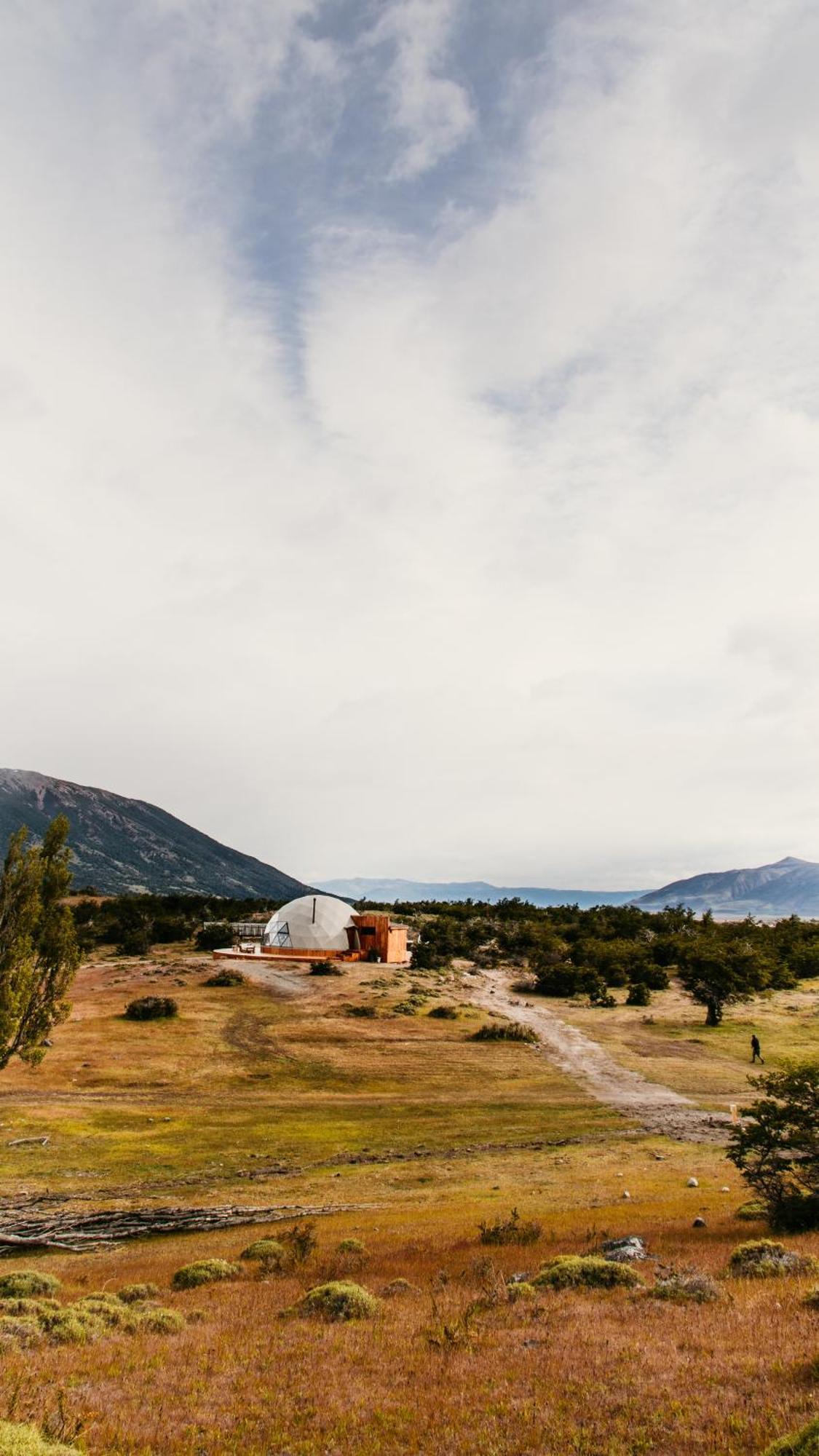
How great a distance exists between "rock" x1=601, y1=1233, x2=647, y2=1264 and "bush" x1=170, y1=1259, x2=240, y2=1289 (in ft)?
30.2

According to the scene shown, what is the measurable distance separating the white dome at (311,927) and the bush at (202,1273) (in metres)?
69.2

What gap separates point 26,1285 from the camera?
55.2ft

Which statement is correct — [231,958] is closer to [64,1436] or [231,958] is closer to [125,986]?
[125,986]

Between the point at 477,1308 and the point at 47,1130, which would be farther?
the point at 47,1130

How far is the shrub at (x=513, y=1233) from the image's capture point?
63.6ft

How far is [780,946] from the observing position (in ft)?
290

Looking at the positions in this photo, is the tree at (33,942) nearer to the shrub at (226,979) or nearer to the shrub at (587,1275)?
the shrub at (587,1275)

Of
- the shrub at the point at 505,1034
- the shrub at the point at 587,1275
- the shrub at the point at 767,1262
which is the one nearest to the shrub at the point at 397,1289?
the shrub at the point at 587,1275

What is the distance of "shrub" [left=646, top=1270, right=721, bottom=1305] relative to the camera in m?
13.6

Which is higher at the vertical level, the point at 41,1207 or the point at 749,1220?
the point at 749,1220

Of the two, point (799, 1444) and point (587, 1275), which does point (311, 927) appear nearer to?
point (587, 1275)

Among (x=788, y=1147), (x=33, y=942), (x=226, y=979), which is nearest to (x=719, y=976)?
(x=788, y=1147)

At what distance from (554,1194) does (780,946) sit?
76.1m

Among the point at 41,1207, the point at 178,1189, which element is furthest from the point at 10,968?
the point at 178,1189
